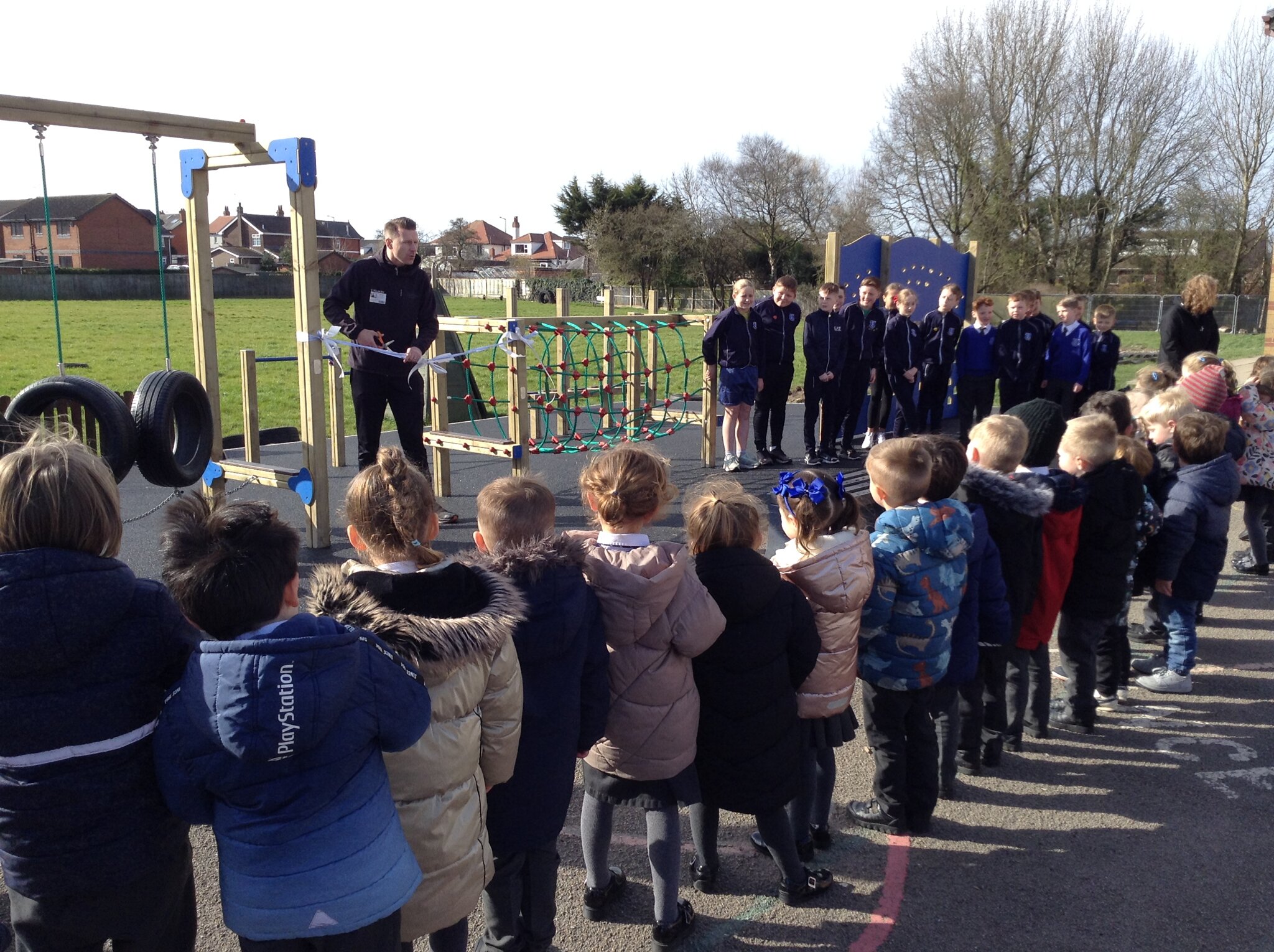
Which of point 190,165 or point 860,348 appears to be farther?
point 860,348

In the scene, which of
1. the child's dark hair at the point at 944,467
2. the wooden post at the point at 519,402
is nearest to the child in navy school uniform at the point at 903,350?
the wooden post at the point at 519,402

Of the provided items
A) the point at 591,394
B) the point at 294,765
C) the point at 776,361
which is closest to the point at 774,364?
the point at 776,361

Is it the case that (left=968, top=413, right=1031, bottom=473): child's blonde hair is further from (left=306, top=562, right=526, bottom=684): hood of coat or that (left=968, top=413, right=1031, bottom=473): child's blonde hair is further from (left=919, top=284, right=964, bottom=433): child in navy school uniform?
(left=919, top=284, right=964, bottom=433): child in navy school uniform

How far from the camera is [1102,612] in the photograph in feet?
12.6

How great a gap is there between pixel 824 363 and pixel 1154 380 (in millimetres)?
3615

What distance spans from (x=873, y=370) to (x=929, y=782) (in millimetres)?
7148

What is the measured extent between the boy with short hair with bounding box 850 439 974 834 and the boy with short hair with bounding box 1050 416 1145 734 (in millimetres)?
975

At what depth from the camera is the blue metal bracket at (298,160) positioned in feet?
18.4

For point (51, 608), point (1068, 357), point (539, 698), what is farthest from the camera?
point (1068, 357)

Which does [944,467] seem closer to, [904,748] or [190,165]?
[904,748]

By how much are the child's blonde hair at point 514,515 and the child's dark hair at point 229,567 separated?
21.1 inches

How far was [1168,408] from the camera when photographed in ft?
16.1

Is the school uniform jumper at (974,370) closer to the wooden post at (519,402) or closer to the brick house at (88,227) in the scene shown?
the wooden post at (519,402)

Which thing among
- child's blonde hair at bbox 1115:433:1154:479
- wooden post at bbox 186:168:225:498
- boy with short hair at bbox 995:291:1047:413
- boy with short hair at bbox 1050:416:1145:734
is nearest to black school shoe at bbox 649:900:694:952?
boy with short hair at bbox 1050:416:1145:734
